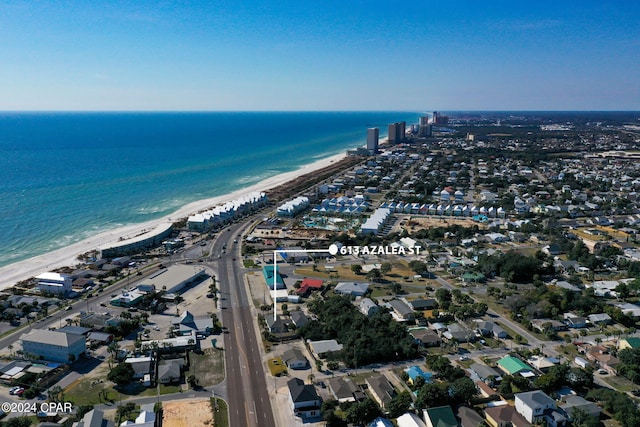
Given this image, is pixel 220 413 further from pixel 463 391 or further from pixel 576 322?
pixel 576 322

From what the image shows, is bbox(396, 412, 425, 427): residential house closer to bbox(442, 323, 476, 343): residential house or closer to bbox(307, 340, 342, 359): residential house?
bbox(307, 340, 342, 359): residential house

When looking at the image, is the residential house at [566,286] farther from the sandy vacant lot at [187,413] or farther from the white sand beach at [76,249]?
the white sand beach at [76,249]

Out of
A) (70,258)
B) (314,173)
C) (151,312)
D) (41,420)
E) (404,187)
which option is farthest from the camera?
(314,173)

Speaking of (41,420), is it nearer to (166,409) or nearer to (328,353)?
(166,409)

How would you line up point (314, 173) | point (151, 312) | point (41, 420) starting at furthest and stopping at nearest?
point (314, 173) → point (151, 312) → point (41, 420)

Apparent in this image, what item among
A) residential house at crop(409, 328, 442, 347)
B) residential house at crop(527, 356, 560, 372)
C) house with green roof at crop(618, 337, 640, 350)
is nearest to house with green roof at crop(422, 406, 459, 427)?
residential house at crop(409, 328, 442, 347)

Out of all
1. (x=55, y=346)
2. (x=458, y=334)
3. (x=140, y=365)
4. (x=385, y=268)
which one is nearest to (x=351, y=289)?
(x=385, y=268)

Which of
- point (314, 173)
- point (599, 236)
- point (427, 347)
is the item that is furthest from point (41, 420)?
point (314, 173)
